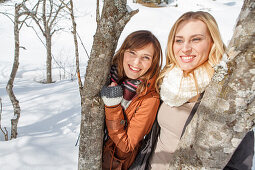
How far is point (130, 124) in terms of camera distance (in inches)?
52.5

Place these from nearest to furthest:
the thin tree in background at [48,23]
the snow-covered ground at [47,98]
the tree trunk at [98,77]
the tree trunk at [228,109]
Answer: the tree trunk at [228,109] → the tree trunk at [98,77] → the snow-covered ground at [47,98] → the thin tree in background at [48,23]

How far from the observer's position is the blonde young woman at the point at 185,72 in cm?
121

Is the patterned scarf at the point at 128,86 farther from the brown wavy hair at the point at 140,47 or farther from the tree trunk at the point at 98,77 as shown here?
the tree trunk at the point at 98,77

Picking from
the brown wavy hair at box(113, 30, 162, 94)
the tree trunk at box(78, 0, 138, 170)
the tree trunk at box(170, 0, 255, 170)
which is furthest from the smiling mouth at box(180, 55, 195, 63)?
the tree trunk at box(170, 0, 255, 170)

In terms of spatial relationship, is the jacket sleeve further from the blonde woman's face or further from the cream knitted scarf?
the blonde woman's face

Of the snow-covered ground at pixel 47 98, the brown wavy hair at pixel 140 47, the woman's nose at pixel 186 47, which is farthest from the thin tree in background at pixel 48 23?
the woman's nose at pixel 186 47

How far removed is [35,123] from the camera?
4.42 metres

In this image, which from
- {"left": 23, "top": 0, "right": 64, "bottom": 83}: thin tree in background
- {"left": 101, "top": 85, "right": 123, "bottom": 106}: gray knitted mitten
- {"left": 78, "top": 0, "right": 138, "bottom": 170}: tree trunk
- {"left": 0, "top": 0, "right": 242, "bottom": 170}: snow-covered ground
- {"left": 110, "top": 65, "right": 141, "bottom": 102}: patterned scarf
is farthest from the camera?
{"left": 23, "top": 0, "right": 64, "bottom": 83}: thin tree in background

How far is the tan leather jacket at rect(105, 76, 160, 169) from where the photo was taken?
1.26 m

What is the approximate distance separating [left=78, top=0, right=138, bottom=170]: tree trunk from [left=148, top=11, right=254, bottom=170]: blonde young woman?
18.0 inches

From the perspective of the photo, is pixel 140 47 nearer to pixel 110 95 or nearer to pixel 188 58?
pixel 188 58

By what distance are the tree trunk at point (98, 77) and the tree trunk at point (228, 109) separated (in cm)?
67

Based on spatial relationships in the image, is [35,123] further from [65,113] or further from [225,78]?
[225,78]

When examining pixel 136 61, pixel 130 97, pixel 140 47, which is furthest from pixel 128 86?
pixel 140 47
